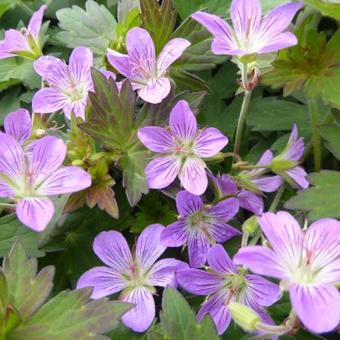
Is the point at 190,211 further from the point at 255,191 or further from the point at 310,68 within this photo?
the point at 310,68

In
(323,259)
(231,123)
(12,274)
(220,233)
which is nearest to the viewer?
(323,259)

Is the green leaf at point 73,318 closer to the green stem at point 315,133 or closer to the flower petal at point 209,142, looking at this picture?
the flower petal at point 209,142

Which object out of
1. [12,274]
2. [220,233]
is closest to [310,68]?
[220,233]

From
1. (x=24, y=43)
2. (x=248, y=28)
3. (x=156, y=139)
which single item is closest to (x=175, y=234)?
(x=156, y=139)

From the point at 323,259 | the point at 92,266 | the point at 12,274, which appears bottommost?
the point at 92,266

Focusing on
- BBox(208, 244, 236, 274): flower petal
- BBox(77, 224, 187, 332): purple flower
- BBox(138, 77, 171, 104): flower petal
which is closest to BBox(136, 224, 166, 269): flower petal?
BBox(77, 224, 187, 332): purple flower

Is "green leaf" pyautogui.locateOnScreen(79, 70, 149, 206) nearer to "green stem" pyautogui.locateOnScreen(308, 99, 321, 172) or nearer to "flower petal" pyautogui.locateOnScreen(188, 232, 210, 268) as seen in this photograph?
"flower petal" pyautogui.locateOnScreen(188, 232, 210, 268)
